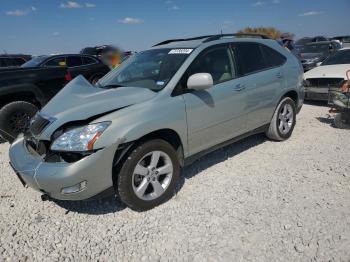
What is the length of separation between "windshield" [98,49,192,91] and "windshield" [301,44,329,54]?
11698mm

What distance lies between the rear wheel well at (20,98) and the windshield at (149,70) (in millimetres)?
2547

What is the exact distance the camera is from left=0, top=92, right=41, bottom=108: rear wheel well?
5.96 meters

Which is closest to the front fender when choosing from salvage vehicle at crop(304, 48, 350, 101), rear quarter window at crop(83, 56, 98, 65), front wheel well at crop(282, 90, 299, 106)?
front wheel well at crop(282, 90, 299, 106)

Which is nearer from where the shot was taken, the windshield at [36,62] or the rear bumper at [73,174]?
A: the rear bumper at [73,174]

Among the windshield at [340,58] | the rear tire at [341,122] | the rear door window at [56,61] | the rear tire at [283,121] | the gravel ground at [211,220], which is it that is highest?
the rear door window at [56,61]

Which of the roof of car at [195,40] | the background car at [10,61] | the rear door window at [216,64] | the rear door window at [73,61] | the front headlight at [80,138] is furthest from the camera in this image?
Result: the background car at [10,61]

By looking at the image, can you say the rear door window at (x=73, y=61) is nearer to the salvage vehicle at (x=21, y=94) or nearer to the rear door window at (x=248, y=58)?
the salvage vehicle at (x=21, y=94)

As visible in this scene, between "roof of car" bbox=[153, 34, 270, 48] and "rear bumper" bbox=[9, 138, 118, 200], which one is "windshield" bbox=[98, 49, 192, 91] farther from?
"rear bumper" bbox=[9, 138, 118, 200]

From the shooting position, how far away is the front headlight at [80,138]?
9.55 feet

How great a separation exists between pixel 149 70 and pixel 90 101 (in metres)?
1.04

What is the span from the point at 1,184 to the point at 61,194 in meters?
1.82

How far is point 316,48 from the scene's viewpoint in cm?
1410

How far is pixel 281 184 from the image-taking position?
389cm

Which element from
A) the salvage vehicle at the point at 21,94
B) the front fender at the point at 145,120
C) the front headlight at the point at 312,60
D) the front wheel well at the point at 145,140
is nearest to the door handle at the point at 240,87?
the front fender at the point at 145,120
